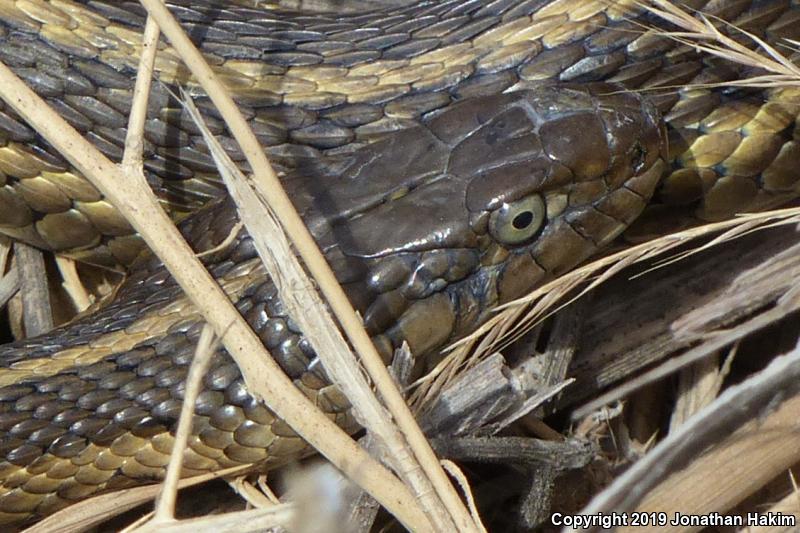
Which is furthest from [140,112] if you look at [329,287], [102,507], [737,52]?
[737,52]

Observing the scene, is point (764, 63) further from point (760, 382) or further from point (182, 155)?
point (182, 155)

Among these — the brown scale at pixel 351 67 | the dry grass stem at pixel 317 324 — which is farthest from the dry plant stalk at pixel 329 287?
the brown scale at pixel 351 67

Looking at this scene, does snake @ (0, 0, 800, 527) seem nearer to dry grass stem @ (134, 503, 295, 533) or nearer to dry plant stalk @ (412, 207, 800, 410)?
dry plant stalk @ (412, 207, 800, 410)

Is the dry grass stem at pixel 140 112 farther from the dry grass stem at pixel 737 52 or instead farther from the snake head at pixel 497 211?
the dry grass stem at pixel 737 52

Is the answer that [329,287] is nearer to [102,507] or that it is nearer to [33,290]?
[102,507]

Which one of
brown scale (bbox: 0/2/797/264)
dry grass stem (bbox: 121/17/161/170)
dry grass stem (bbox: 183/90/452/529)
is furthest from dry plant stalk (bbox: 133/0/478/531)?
brown scale (bbox: 0/2/797/264)

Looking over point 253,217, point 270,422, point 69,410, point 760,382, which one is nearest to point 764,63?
point 760,382
